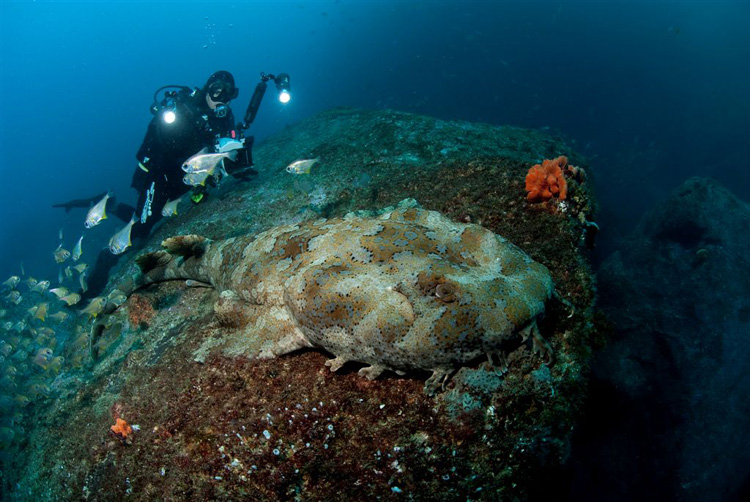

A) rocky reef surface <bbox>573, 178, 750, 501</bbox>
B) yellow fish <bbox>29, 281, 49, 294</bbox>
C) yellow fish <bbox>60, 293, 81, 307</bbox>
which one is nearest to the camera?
rocky reef surface <bbox>573, 178, 750, 501</bbox>

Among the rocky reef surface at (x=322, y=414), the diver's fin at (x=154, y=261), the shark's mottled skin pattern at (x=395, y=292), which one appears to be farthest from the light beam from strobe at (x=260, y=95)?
the shark's mottled skin pattern at (x=395, y=292)

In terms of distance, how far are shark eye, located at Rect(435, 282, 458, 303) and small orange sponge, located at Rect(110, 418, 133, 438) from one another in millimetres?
3812

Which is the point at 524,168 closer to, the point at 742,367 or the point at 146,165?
the point at 742,367

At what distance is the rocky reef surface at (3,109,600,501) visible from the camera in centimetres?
283

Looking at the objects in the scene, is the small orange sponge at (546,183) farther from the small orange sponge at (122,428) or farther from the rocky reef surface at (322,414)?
the small orange sponge at (122,428)

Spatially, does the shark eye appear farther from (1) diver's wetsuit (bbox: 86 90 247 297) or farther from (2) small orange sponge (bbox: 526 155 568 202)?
(1) diver's wetsuit (bbox: 86 90 247 297)

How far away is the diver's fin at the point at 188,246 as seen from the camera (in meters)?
4.98

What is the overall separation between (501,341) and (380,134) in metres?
8.24

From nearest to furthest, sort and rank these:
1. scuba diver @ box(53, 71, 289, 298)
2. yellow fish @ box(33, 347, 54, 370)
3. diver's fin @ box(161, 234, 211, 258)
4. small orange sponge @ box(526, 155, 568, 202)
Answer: small orange sponge @ box(526, 155, 568, 202)
diver's fin @ box(161, 234, 211, 258)
yellow fish @ box(33, 347, 54, 370)
scuba diver @ box(53, 71, 289, 298)

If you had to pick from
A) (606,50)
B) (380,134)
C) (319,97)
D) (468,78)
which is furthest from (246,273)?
(319,97)

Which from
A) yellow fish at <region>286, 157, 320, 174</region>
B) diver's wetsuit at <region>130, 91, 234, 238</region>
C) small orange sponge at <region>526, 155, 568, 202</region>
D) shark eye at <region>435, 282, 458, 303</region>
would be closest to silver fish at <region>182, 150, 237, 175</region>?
yellow fish at <region>286, 157, 320, 174</region>

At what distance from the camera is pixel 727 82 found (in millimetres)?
44719

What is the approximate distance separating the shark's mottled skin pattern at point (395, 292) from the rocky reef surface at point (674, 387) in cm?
494

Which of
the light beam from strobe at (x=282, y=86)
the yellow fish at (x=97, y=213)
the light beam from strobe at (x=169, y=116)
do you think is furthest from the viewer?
the light beam from strobe at (x=282, y=86)
